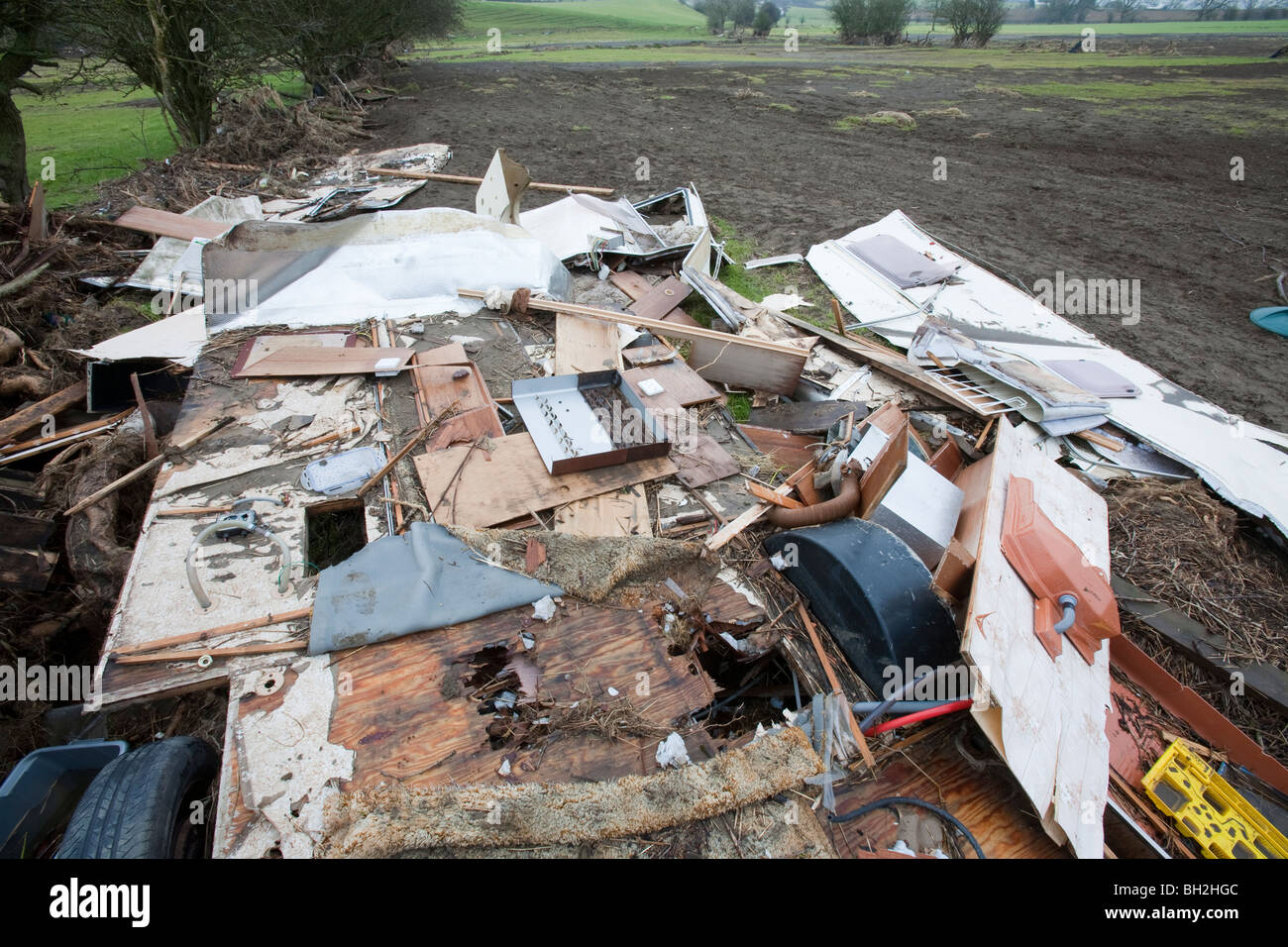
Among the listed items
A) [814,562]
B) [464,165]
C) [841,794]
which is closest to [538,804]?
[841,794]

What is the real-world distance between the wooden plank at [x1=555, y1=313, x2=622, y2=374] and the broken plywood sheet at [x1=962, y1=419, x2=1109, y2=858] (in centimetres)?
334

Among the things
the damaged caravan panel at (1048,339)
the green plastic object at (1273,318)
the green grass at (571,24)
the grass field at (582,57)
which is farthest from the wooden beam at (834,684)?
the green grass at (571,24)

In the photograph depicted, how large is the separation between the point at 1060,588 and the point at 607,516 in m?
2.59

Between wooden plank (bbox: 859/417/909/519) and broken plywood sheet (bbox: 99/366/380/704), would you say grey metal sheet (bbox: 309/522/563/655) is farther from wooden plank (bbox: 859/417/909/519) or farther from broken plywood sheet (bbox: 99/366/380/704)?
wooden plank (bbox: 859/417/909/519)

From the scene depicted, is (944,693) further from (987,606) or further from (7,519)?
(7,519)

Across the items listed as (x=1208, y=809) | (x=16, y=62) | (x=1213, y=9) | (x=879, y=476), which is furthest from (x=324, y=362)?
(x=1213, y=9)

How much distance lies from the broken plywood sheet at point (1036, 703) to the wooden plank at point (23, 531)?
207 inches

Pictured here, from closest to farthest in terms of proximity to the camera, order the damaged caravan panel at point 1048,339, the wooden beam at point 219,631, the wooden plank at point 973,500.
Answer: the wooden beam at point 219,631, the wooden plank at point 973,500, the damaged caravan panel at point 1048,339

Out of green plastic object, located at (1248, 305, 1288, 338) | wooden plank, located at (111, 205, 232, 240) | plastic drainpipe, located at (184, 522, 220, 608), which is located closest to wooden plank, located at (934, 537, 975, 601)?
plastic drainpipe, located at (184, 522, 220, 608)

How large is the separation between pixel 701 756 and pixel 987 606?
159 cm

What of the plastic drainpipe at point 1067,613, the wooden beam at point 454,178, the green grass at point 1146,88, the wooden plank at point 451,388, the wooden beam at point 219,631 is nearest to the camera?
the wooden beam at point 219,631

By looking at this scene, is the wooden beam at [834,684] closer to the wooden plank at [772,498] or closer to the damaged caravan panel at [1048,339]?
the wooden plank at [772,498]

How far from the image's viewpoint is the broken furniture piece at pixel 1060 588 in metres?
3.02

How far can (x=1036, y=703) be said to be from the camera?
2.68 meters
